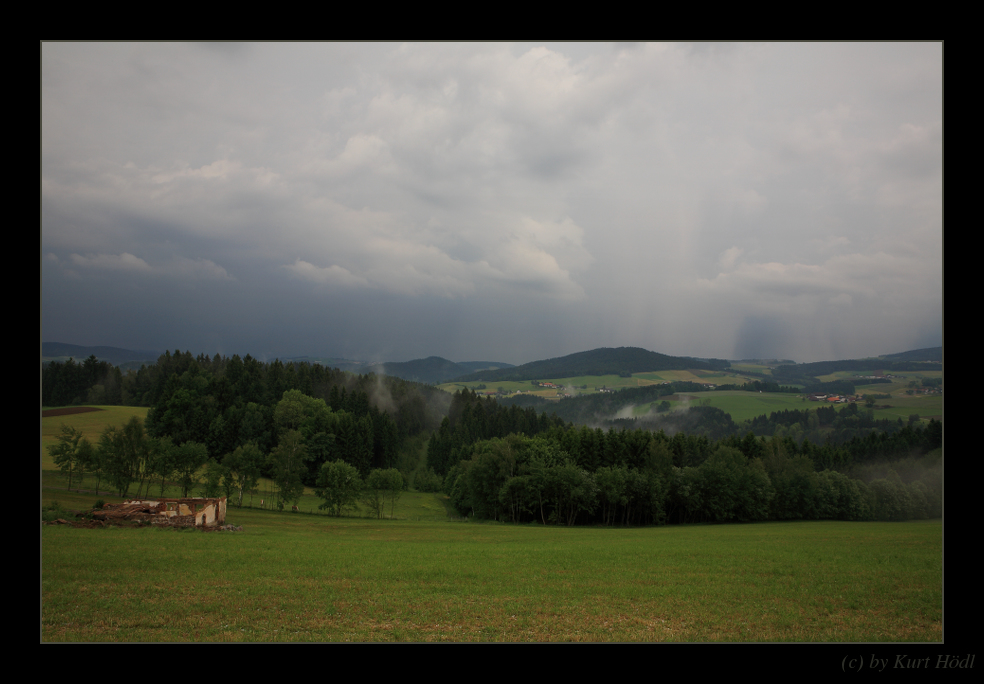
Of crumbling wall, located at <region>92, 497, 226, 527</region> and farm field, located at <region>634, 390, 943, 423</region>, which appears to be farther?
crumbling wall, located at <region>92, 497, 226, 527</region>

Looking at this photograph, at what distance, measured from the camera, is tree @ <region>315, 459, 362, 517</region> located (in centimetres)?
3356

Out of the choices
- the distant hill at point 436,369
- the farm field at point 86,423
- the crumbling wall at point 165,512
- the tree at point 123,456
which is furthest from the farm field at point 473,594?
the distant hill at point 436,369

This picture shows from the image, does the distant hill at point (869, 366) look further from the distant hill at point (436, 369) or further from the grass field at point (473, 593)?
the distant hill at point (436, 369)

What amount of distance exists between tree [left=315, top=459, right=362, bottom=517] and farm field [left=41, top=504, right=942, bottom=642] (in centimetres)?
1838

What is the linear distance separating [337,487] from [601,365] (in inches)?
2135

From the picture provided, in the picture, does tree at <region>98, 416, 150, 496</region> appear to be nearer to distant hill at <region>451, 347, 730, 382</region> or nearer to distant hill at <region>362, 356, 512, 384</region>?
distant hill at <region>362, 356, 512, 384</region>

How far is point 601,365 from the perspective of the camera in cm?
7575

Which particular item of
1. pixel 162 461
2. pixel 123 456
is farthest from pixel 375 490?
pixel 123 456

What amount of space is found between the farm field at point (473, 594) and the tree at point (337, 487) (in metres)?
18.4

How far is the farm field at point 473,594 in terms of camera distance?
7719 mm

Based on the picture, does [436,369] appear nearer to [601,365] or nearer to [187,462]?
[601,365]

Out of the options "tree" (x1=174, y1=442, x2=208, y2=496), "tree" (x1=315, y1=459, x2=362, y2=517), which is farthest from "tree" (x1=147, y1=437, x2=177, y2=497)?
"tree" (x1=315, y1=459, x2=362, y2=517)
